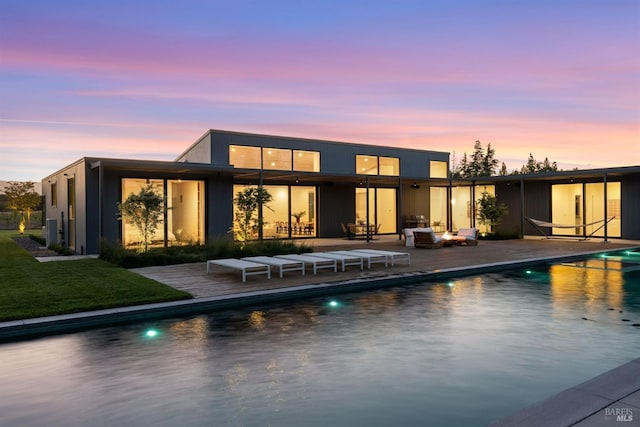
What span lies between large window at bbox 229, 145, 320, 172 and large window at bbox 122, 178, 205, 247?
11.1ft

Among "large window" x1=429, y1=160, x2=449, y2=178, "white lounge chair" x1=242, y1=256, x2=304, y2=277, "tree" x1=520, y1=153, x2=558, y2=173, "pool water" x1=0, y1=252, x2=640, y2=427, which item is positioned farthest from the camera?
"tree" x1=520, y1=153, x2=558, y2=173

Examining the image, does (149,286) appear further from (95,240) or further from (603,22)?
(603,22)

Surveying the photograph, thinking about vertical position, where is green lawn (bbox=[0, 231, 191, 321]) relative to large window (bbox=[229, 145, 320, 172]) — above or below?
below

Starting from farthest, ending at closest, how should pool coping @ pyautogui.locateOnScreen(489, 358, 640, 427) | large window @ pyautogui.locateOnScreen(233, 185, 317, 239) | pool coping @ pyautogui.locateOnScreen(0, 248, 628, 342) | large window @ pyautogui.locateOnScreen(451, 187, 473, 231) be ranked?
large window @ pyautogui.locateOnScreen(451, 187, 473, 231) → large window @ pyautogui.locateOnScreen(233, 185, 317, 239) → pool coping @ pyautogui.locateOnScreen(0, 248, 628, 342) → pool coping @ pyautogui.locateOnScreen(489, 358, 640, 427)

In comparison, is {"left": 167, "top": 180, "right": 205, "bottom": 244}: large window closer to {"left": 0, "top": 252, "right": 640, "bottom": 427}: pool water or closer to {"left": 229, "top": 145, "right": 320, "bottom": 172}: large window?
{"left": 229, "top": 145, "right": 320, "bottom": 172}: large window

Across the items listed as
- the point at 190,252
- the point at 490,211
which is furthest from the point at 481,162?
the point at 190,252

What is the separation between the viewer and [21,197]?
96.0 ft

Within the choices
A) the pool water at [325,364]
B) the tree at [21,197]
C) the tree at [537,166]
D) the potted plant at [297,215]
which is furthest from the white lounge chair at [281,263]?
the tree at [537,166]

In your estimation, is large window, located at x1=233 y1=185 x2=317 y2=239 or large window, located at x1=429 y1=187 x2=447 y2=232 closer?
large window, located at x1=233 y1=185 x2=317 y2=239

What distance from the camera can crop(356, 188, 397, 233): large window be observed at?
22.2 meters

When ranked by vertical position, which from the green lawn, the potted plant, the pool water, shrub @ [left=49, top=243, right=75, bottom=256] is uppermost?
the potted plant

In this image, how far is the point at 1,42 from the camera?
1445cm

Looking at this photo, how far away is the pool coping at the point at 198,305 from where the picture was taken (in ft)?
19.1

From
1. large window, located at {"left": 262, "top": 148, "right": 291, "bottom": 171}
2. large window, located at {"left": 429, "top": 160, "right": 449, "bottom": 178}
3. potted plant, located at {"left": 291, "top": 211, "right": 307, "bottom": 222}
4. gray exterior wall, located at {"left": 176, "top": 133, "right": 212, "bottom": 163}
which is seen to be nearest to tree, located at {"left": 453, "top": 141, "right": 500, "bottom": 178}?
large window, located at {"left": 429, "top": 160, "right": 449, "bottom": 178}
